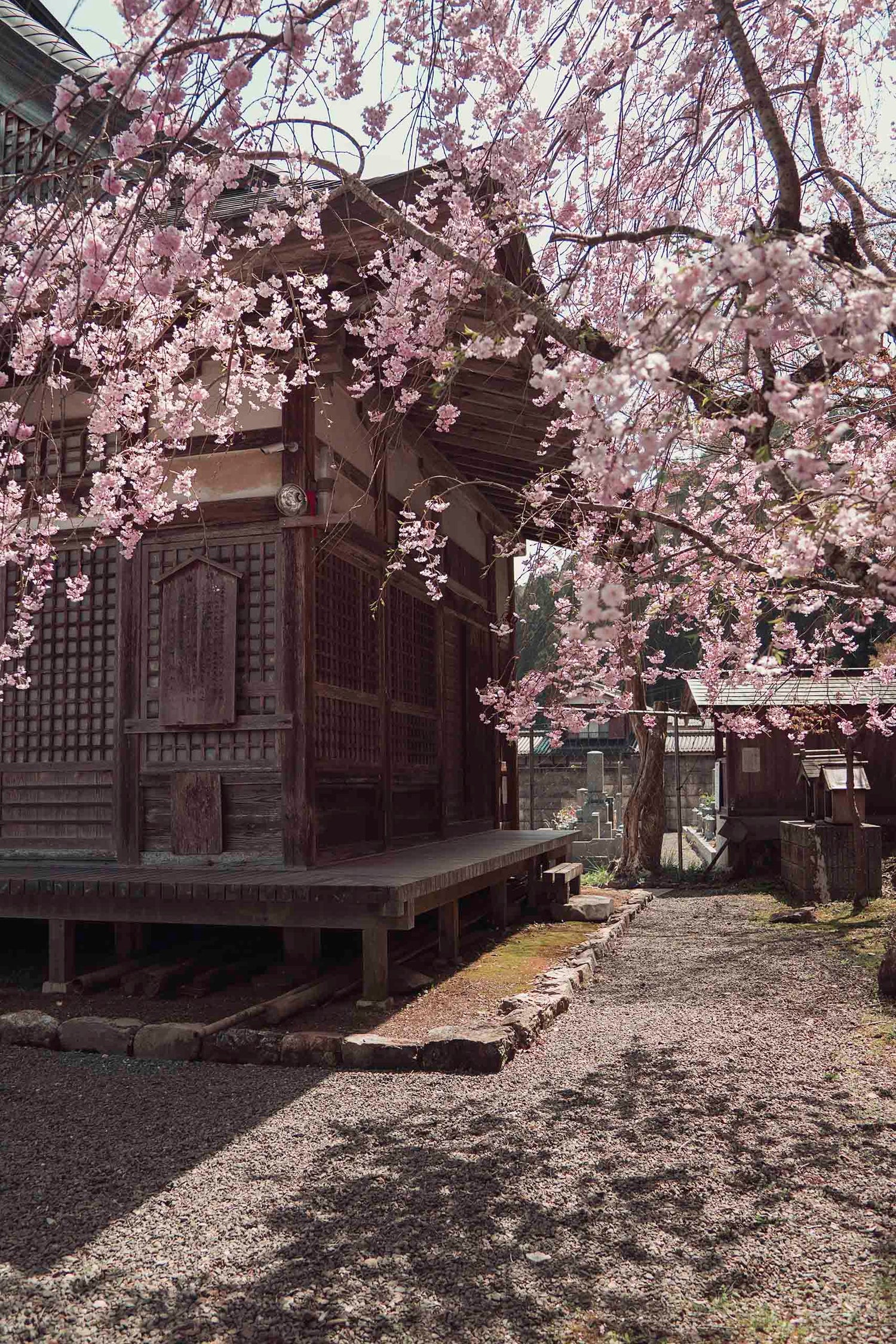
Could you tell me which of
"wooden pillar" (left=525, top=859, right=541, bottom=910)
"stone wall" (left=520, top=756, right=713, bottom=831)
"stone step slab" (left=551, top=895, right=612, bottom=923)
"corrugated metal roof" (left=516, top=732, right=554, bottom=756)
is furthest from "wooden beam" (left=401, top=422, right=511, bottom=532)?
"corrugated metal roof" (left=516, top=732, right=554, bottom=756)

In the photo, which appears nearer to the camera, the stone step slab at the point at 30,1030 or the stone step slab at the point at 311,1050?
the stone step slab at the point at 311,1050

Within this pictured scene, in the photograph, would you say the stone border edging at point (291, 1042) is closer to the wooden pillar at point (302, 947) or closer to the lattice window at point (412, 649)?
the wooden pillar at point (302, 947)

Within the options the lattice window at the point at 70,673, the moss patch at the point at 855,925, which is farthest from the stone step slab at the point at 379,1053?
the moss patch at the point at 855,925

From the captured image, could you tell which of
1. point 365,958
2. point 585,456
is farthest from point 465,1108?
point 585,456

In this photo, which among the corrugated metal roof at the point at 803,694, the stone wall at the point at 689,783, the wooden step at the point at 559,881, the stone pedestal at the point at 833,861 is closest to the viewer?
the wooden step at the point at 559,881

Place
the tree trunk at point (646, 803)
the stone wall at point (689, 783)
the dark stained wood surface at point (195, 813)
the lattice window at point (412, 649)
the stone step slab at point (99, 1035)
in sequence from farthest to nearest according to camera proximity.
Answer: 1. the stone wall at point (689, 783)
2. the tree trunk at point (646, 803)
3. the lattice window at point (412, 649)
4. the dark stained wood surface at point (195, 813)
5. the stone step slab at point (99, 1035)

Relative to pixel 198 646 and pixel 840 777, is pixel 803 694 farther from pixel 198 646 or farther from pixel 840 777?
pixel 198 646

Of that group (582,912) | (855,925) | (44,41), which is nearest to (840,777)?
(855,925)

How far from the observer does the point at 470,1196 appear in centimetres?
334

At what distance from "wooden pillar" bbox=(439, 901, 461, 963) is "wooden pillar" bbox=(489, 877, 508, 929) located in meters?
1.72

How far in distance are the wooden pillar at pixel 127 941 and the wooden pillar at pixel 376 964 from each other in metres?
2.08

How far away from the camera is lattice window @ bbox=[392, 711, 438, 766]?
28.6ft

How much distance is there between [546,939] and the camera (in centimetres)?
866

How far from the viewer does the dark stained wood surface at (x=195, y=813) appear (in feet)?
22.5
